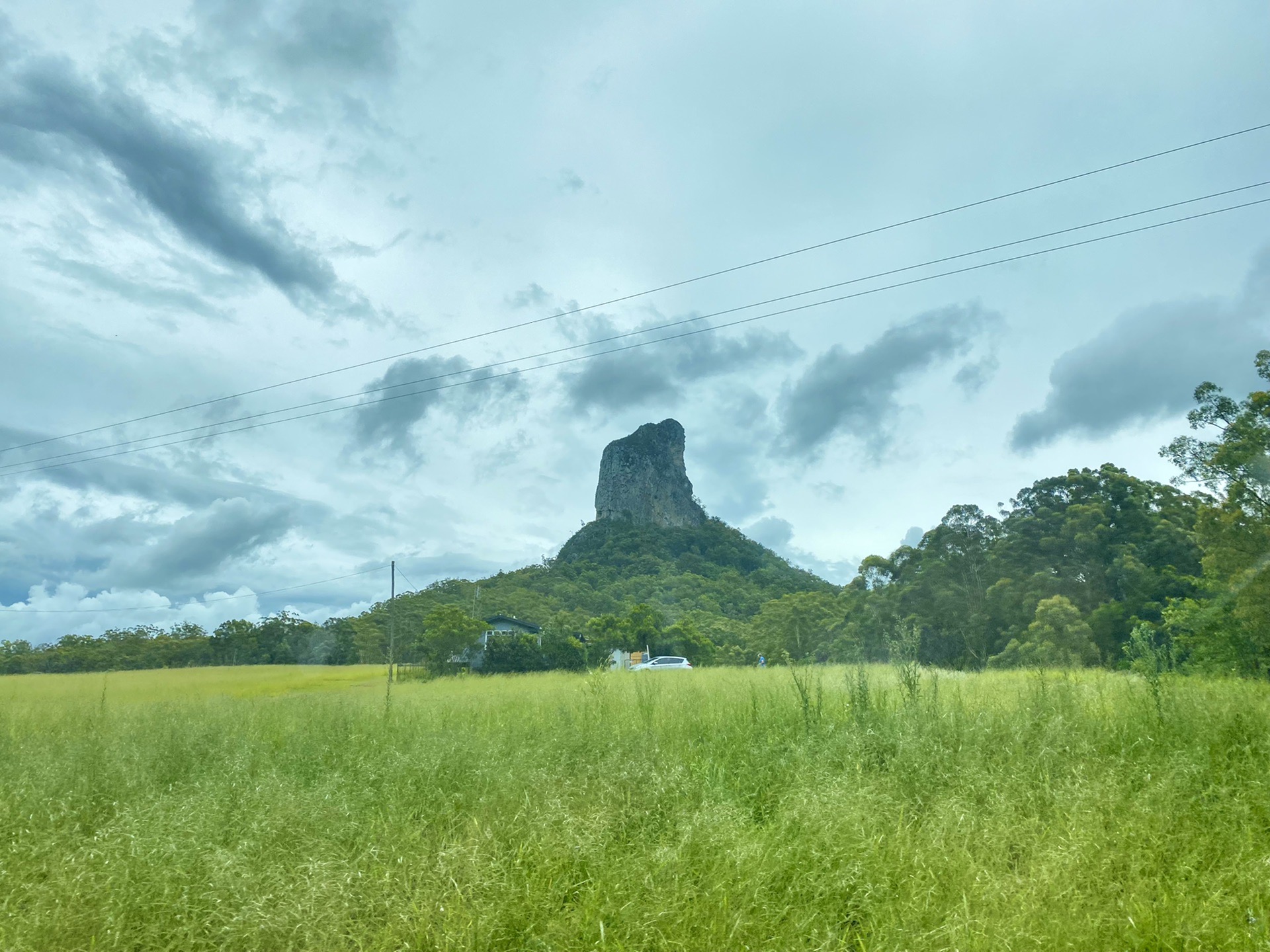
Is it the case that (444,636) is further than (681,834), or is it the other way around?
(444,636)

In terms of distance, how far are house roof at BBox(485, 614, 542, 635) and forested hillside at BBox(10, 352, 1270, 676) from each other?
0.84m

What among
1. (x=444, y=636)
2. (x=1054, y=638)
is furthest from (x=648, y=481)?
(x=1054, y=638)

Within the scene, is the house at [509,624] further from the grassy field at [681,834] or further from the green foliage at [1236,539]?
the grassy field at [681,834]

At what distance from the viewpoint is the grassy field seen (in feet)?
11.5

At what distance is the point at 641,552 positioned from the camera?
67000mm

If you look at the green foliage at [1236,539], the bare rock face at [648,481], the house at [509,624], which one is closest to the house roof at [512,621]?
the house at [509,624]

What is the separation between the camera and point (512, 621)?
164ft

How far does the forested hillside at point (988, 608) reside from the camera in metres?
15.9

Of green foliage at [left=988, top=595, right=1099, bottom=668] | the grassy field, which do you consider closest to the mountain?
green foliage at [left=988, top=595, right=1099, bottom=668]

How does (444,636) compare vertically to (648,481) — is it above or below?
below

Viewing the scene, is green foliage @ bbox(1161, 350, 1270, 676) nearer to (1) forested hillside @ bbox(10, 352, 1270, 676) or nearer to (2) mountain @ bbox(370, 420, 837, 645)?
(1) forested hillside @ bbox(10, 352, 1270, 676)

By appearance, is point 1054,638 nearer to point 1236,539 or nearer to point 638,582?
point 1236,539

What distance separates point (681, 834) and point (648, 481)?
10315 centimetres

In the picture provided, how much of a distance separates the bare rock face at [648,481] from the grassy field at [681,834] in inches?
3558
